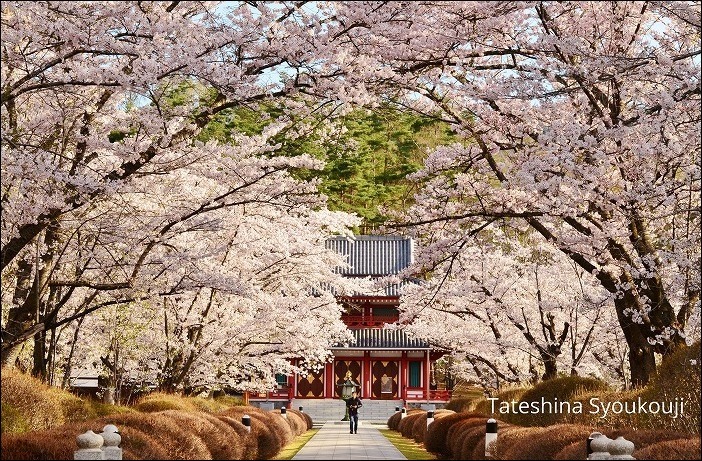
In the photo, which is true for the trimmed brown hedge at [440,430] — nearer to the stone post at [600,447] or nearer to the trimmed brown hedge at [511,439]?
the trimmed brown hedge at [511,439]

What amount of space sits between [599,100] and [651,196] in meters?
3.11

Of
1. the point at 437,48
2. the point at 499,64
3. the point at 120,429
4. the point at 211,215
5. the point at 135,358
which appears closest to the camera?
the point at 120,429

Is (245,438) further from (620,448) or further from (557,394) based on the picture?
(620,448)

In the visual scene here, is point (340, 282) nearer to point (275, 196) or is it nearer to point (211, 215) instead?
point (211, 215)

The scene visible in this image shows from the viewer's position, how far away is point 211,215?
1747cm

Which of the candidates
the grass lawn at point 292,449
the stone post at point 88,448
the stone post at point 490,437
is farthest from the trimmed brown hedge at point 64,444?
the grass lawn at point 292,449

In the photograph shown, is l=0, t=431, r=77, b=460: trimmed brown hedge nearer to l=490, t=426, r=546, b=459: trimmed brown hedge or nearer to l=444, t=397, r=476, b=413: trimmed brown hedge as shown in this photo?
l=490, t=426, r=546, b=459: trimmed brown hedge

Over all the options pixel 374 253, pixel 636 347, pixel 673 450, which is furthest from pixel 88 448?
pixel 374 253

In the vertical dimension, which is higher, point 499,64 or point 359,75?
point 499,64

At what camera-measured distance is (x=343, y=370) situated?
Answer: 45.2 meters

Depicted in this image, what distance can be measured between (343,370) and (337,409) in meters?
3.38

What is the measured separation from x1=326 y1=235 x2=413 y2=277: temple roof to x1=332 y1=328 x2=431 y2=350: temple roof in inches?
133

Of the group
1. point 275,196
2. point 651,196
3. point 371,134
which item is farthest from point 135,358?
point 371,134

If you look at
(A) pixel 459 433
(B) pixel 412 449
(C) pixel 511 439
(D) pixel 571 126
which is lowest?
(B) pixel 412 449
